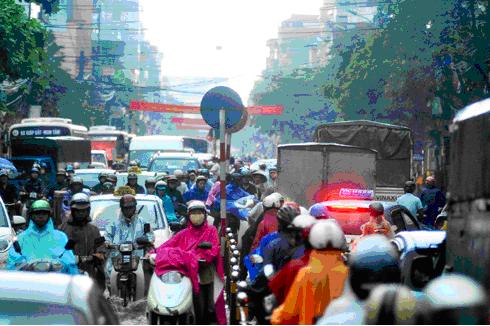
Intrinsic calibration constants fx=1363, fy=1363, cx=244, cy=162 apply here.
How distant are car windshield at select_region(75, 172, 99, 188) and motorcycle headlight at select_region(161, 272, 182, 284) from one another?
1730 centimetres

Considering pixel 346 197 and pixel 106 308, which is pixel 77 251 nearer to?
pixel 106 308

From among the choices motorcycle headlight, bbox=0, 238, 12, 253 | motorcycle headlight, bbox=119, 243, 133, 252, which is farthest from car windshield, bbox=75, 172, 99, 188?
motorcycle headlight, bbox=119, 243, 133, 252

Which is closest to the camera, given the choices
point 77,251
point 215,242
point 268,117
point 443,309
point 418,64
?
point 443,309

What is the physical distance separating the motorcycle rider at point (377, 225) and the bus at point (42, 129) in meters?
31.8

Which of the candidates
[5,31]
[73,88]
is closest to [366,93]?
[73,88]

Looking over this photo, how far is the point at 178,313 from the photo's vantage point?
1197cm

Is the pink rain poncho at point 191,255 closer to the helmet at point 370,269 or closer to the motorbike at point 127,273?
the motorbike at point 127,273

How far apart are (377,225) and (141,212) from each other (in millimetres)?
3934

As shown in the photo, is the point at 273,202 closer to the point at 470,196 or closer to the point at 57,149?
the point at 470,196

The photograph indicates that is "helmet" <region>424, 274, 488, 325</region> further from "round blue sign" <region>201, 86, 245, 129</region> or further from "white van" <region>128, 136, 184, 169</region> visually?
"white van" <region>128, 136, 184, 169</region>

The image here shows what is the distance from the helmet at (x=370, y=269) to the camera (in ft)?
18.6

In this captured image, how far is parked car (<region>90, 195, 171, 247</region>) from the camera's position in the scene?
18.1 meters

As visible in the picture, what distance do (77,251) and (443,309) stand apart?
10378mm

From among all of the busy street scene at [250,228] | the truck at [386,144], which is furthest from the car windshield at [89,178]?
the truck at [386,144]
